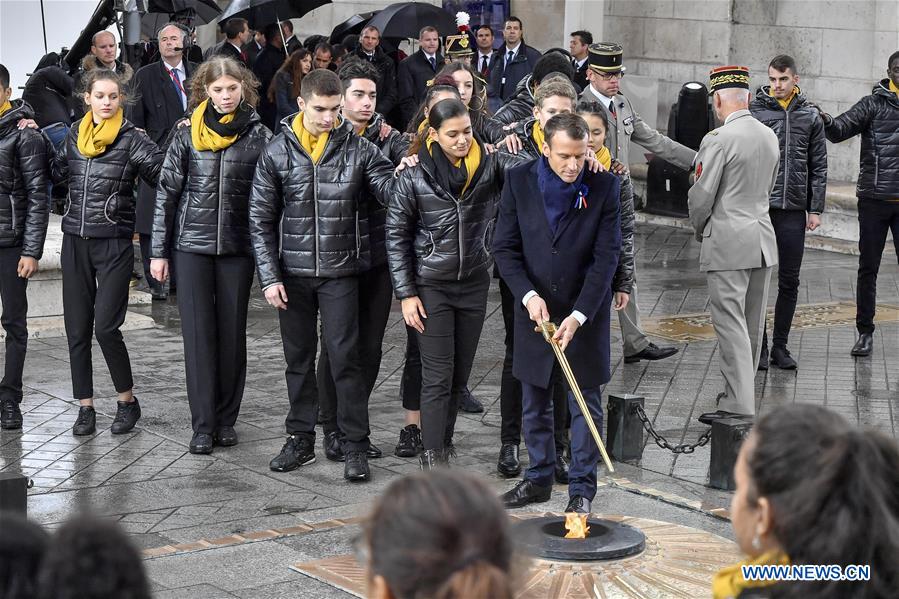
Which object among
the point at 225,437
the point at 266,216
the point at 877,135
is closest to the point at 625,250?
the point at 266,216

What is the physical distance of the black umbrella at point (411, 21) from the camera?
15.9m

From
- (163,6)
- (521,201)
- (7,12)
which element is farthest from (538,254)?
(7,12)

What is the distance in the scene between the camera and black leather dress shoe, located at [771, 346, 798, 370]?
9469mm

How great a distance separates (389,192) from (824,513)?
4563 millimetres

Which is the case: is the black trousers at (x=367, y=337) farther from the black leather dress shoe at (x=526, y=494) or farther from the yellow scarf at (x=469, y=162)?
the black leather dress shoe at (x=526, y=494)

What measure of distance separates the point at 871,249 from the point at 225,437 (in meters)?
4.95

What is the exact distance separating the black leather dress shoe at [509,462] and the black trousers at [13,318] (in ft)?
9.12

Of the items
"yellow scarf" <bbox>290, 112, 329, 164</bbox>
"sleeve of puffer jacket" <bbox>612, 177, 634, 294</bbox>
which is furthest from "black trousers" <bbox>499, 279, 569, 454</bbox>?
"yellow scarf" <bbox>290, 112, 329, 164</bbox>

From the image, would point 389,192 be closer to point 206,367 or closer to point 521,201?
point 521,201

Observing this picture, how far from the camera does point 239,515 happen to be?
248 inches

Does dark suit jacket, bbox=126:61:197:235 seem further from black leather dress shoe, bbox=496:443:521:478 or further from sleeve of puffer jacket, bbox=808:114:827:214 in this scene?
black leather dress shoe, bbox=496:443:521:478

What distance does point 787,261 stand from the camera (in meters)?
9.57

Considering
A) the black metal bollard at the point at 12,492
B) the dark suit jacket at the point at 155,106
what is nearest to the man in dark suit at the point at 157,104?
the dark suit jacket at the point at 155,106

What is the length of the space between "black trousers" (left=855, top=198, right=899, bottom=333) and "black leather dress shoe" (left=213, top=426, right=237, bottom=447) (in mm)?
4707
